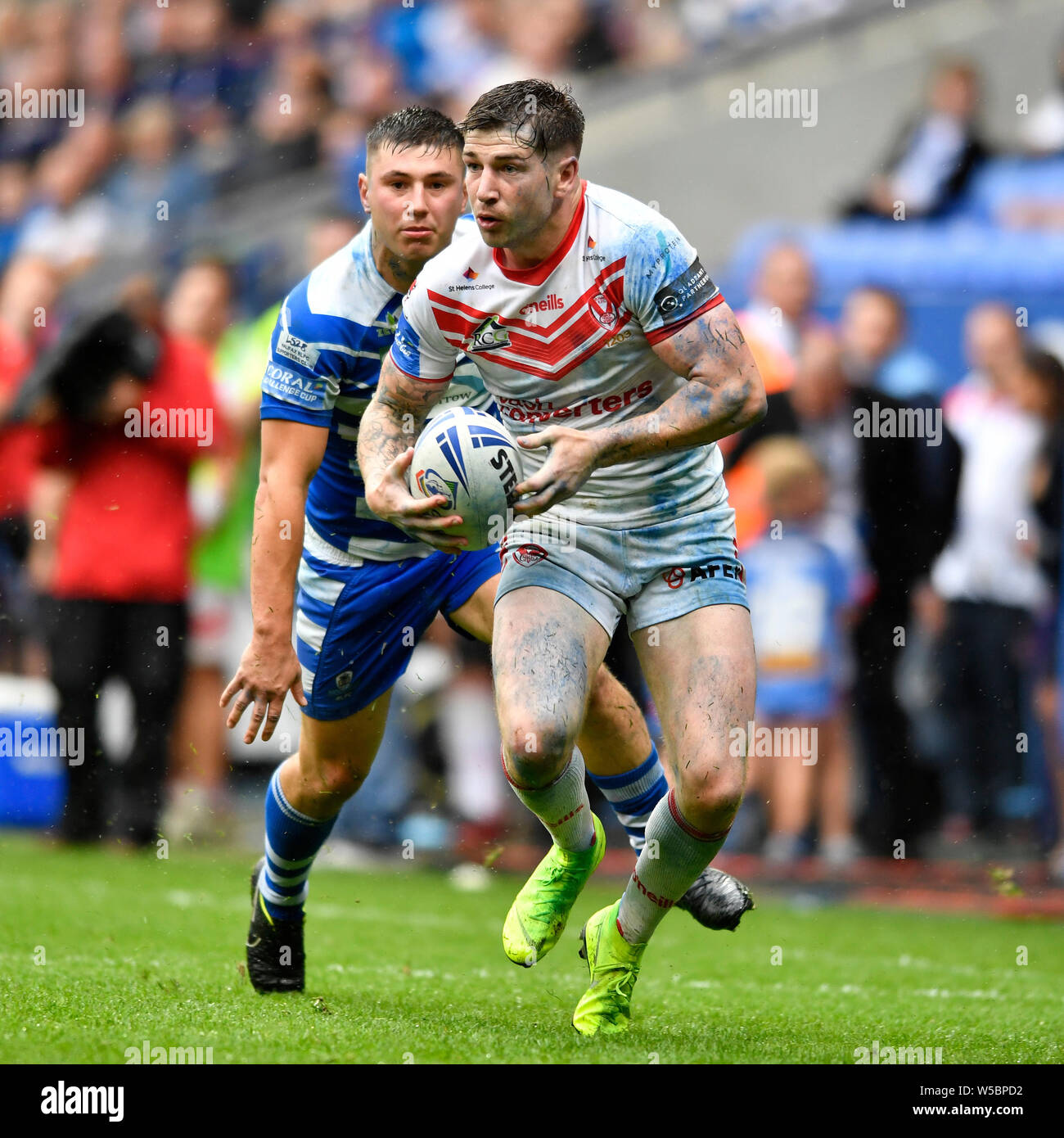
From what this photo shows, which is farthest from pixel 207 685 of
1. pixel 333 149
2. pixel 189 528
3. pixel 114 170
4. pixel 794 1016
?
pixel 794 1016

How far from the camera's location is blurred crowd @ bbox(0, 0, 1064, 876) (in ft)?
33.3

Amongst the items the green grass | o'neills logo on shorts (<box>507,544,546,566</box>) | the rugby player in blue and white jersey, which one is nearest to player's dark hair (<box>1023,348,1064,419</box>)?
the green grass

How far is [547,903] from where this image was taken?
5797mm

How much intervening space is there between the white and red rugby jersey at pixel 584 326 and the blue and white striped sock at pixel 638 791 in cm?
104

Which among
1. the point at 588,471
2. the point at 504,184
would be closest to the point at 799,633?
the point at 588,471

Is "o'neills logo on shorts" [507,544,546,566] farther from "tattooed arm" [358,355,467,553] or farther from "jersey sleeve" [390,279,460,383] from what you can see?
"jersey sleeve" [390,279,460,383]

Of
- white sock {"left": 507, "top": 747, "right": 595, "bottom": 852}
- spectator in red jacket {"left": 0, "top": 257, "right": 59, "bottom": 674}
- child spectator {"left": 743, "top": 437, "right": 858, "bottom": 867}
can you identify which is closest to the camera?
white sock {"left": 507, "top": 747, "right": 595, "bottom": 852}

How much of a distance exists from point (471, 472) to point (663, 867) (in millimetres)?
1392

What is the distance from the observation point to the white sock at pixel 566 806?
5.58 meters

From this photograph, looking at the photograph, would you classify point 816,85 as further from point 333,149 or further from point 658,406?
point 658,406

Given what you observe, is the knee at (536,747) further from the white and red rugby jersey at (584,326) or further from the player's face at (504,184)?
the player's face at (504,184)

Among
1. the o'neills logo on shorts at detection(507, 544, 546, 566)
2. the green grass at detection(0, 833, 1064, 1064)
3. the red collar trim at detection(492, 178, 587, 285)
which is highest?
the red collar trim at detection(492, 178, 587, 285)

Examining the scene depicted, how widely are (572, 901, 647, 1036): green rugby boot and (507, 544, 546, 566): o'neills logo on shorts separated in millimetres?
1129
